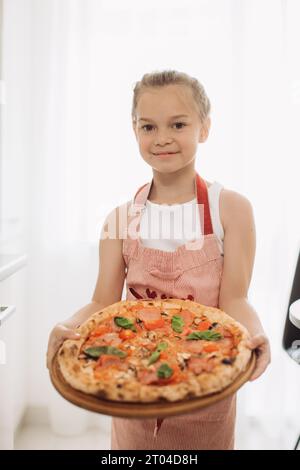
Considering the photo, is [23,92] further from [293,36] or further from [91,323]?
[91,323]

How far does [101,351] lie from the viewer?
970 millimetres

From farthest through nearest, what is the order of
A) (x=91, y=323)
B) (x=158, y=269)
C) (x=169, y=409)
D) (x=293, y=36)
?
(x=293, y=36) < (x=158, y=269) < (x=91, y=323) < (x=169, y=409)

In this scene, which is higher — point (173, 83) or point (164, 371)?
point (173, 83)

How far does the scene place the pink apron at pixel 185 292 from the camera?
3.80 feet

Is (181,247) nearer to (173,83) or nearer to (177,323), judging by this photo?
(177,323)

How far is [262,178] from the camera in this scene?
221 cm

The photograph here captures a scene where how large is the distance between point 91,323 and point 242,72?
1.56m

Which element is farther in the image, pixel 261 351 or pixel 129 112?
pixel 129 112

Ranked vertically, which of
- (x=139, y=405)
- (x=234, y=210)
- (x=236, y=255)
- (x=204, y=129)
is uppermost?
(x=204, y=129)

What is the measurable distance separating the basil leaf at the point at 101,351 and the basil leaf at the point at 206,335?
6.2 inches

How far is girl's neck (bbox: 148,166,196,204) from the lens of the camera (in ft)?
4.07

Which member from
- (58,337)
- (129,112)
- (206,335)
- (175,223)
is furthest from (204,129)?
(129,112)

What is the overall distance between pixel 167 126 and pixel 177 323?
18.0 inches
